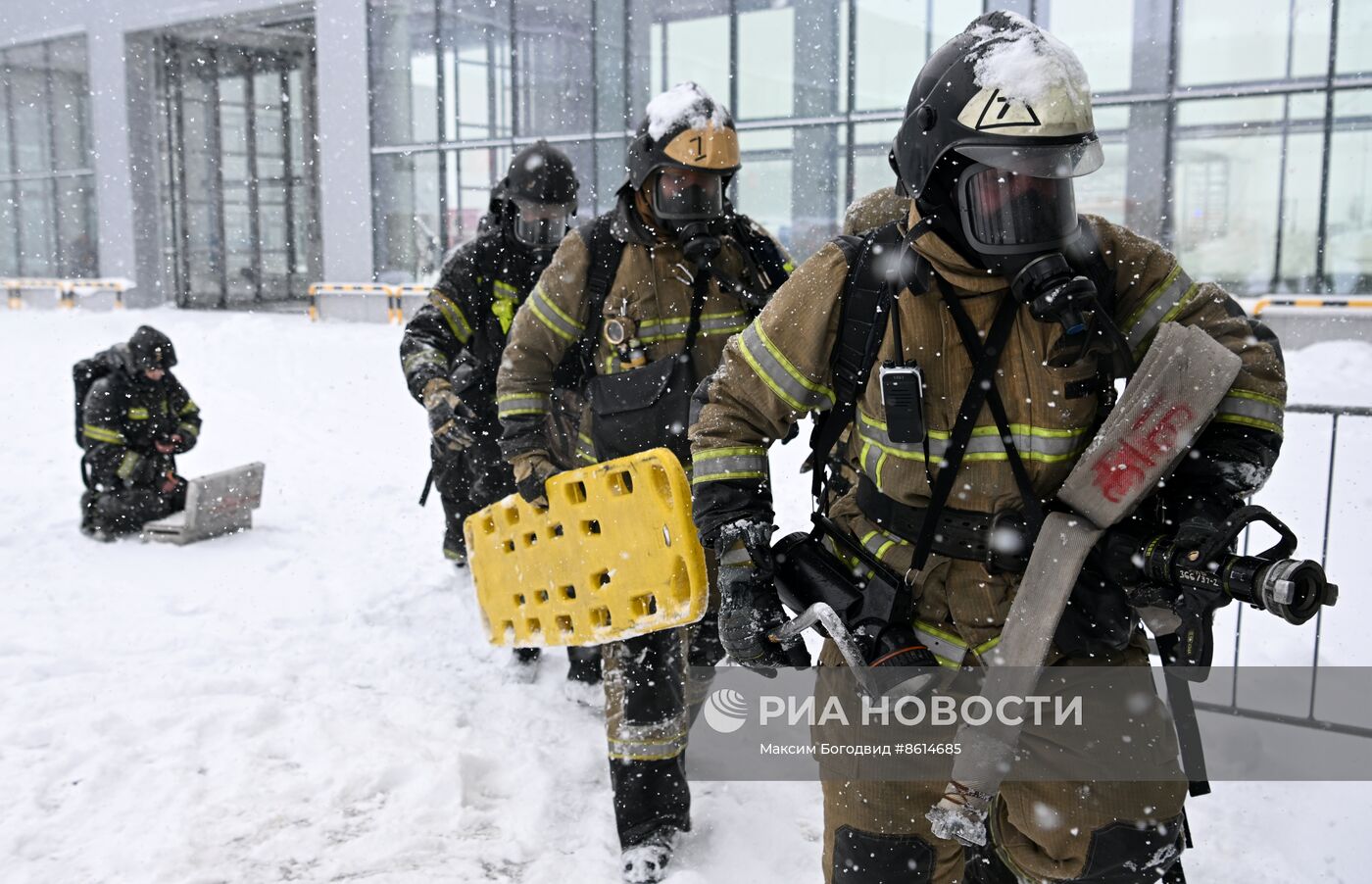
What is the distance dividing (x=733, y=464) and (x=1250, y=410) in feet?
3.36

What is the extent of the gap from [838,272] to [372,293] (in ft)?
65.2

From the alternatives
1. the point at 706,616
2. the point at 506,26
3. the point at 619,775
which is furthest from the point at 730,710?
the point at 506,26

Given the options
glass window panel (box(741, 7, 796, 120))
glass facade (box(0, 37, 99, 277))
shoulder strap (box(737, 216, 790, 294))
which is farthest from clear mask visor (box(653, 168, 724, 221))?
glass facade (box(0, 37, 99, 277))

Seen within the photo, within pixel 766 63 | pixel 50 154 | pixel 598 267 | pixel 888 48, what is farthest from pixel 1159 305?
pixel 50 154

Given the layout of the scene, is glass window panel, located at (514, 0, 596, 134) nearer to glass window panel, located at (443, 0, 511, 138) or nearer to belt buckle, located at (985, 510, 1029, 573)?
glass window panel, located at (443, 0, 511, 138)

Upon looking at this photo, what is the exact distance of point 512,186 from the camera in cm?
487

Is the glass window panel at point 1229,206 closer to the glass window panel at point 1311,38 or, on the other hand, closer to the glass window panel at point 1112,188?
the glass window panel at point 1112,188

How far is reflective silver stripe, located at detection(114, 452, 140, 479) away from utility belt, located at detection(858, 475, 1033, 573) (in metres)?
6.32

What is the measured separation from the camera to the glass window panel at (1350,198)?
1298cm

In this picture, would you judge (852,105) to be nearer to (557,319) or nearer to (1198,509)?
(557,319)

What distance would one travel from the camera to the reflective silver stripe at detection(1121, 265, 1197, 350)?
2281mm

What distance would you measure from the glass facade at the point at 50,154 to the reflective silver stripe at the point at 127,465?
75.5 ft

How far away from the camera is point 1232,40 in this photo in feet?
44.2

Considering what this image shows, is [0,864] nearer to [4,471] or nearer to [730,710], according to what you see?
[730,710]
